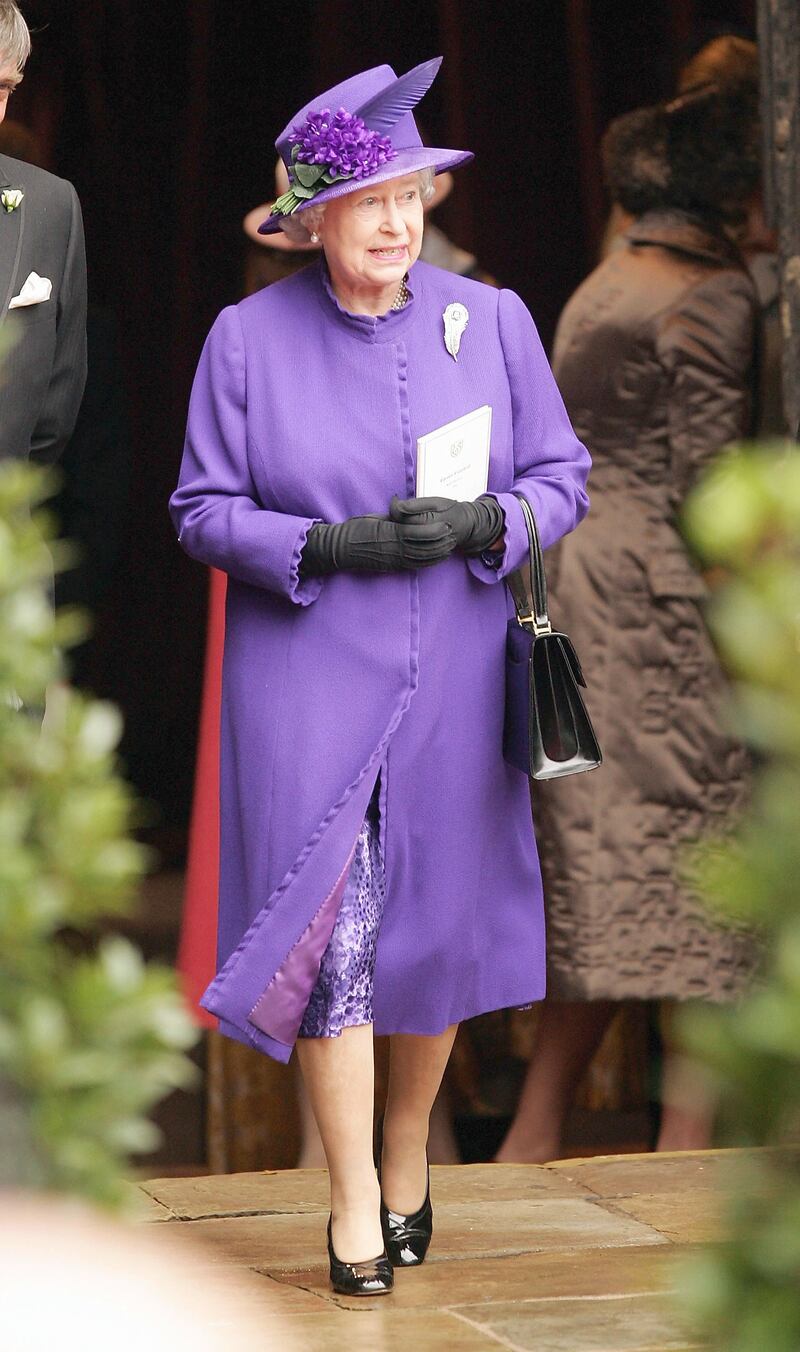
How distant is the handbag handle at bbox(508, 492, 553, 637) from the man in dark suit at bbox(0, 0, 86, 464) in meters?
0.75

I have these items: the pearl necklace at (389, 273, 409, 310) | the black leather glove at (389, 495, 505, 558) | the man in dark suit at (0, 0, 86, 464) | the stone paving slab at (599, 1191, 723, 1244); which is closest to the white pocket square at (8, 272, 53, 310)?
the man in dark suit at (0, 0, 86, 464)

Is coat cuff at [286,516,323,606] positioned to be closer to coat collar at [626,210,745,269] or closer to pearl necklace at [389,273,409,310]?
pearl necklace at [389,273,409,310]

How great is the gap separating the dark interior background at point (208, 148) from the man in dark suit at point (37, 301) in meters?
3.09

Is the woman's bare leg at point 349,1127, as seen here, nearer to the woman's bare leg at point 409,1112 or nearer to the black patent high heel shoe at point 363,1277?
the black patent high heel shoe at point 363,1277

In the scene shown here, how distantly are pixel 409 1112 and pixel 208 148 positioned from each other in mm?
5451

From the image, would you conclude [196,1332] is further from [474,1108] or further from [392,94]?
[474,1108]

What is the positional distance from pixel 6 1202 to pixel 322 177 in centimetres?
196

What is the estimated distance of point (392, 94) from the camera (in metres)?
3.32

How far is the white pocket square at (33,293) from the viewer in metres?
3.43

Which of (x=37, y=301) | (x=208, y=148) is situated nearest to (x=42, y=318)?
(x=37, y=301)

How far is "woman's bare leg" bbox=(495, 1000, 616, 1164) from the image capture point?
462 cm

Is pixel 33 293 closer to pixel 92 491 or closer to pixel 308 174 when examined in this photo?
pixel 308 174

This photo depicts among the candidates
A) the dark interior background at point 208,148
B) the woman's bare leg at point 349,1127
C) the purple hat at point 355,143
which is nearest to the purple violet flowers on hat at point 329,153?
the purple hat at point 355,143

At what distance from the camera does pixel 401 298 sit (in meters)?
3.40
